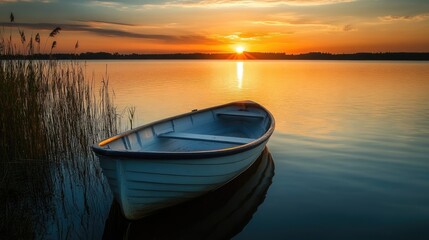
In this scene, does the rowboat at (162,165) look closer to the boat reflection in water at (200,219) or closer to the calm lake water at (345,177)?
the boat reflection in water at (200,219)

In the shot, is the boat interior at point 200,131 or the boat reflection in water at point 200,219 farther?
the boat interior at point 200,131

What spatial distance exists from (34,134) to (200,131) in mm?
3465

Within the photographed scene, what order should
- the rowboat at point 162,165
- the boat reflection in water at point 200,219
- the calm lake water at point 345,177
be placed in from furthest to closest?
1. the calm lake water at point 345,177
2. the boat reflection in water at point 200,219
3. the rowboat at point 162,165

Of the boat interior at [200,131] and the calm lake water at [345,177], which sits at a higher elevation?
the boat interior at [200,131]

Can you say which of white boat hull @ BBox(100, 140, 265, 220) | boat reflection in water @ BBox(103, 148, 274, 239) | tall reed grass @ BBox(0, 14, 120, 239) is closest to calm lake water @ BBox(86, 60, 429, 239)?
boat reflection in water @ BBox(103, 148, 274, 239)

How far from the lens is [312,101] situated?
17938mm

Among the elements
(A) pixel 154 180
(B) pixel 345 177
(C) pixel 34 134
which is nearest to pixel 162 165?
(A) pixel 154 180

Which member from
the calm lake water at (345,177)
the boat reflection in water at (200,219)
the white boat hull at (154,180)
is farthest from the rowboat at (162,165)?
the calm lake water at (345,177)

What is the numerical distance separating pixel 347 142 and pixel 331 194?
380 cm

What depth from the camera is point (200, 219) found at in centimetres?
489

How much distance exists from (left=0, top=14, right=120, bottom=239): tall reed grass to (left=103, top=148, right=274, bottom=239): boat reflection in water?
40.6 inches

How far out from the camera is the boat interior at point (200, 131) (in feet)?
18.9

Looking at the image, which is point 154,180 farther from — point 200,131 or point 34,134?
point 200,131

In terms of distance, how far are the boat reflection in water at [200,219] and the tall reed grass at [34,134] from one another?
3.38 ft
